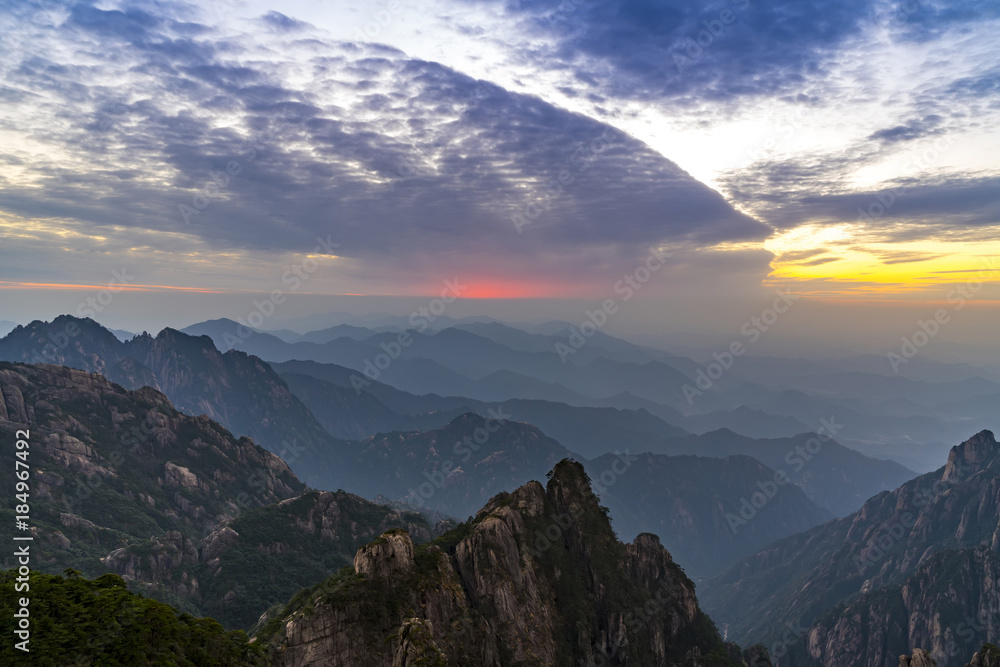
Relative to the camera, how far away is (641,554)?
11475 cm

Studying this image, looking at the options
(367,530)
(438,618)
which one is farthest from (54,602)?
(367,530)

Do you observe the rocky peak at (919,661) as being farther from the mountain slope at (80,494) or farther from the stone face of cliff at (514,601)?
the mountain slope at (80,494)

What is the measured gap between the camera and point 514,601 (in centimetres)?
8106

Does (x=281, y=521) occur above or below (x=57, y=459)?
below

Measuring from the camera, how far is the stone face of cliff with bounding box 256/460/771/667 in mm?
62750

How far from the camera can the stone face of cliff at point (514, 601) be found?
6275 centimetres

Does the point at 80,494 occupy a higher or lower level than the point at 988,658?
higher

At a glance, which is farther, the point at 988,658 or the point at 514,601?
the point at 988,658

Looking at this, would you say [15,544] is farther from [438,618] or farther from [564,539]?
[564,539]

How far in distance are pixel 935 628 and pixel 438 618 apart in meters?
222

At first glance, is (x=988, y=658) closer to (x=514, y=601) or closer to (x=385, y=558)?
(x=514, y=601)

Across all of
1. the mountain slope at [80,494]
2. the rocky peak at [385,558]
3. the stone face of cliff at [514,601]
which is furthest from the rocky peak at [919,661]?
the mountain slope at [80,494]

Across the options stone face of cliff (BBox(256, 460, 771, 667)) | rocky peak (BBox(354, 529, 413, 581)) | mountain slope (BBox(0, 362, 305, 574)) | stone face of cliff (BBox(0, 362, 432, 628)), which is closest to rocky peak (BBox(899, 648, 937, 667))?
stone face of cliff (BBox(256, 460, 771, 667))

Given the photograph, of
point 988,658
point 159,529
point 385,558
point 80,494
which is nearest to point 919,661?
point 988,658
